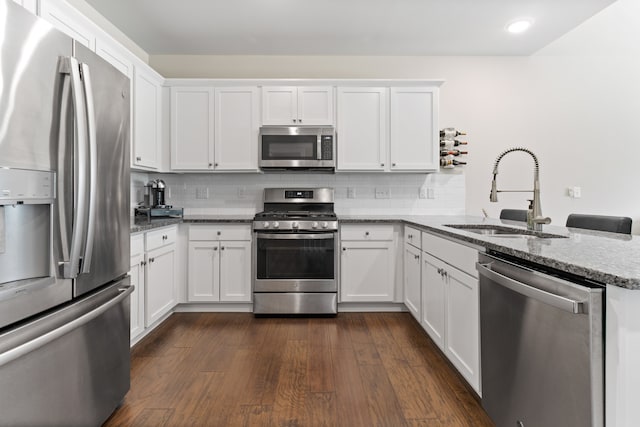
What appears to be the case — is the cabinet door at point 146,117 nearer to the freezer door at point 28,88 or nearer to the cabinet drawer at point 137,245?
the cabinet drawer at point 137,245

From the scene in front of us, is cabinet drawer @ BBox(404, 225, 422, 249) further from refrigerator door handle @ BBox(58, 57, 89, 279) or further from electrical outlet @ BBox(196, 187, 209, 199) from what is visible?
refrigerator door handle @ BBox(58, 57, 89, 279)

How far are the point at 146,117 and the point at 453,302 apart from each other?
290 centimetres

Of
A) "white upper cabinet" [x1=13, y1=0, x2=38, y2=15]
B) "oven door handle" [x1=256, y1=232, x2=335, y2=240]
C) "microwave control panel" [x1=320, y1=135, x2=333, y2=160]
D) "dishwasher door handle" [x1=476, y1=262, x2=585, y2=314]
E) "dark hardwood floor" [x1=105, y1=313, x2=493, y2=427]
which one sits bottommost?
"dark hardwood floor" [x1=105, y1=313, x2=493, y2=427]

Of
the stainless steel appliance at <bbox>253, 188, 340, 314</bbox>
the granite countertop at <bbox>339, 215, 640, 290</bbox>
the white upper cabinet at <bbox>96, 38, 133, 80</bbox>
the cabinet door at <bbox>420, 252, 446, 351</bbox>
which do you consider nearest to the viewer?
the granite countertop at <bbox>339, 215, 640, 290</bbox>

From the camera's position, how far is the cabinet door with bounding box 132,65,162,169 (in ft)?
9.57

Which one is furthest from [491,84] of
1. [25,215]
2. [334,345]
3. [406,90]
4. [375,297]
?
[25,215]

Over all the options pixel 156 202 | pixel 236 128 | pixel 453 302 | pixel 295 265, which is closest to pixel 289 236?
pixel 295 265

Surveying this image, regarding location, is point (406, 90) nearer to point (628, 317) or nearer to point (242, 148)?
point (242, 148)

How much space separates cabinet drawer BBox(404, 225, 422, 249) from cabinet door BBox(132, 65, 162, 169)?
2377 millimetres

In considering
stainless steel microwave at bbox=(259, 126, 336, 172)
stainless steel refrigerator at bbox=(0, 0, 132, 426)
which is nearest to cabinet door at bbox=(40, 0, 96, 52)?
stainless steel refrigerator at bbox=(0, 0, 132, 426)

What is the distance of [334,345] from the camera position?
101 inches

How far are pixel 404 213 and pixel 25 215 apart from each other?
3266 millimetres

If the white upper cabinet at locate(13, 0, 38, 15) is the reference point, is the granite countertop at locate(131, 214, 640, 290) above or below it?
below

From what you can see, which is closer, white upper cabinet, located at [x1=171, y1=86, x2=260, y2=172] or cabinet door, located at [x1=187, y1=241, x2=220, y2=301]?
cabinet door, located at [x1=187, y1=241, x2=220, y2=301]
